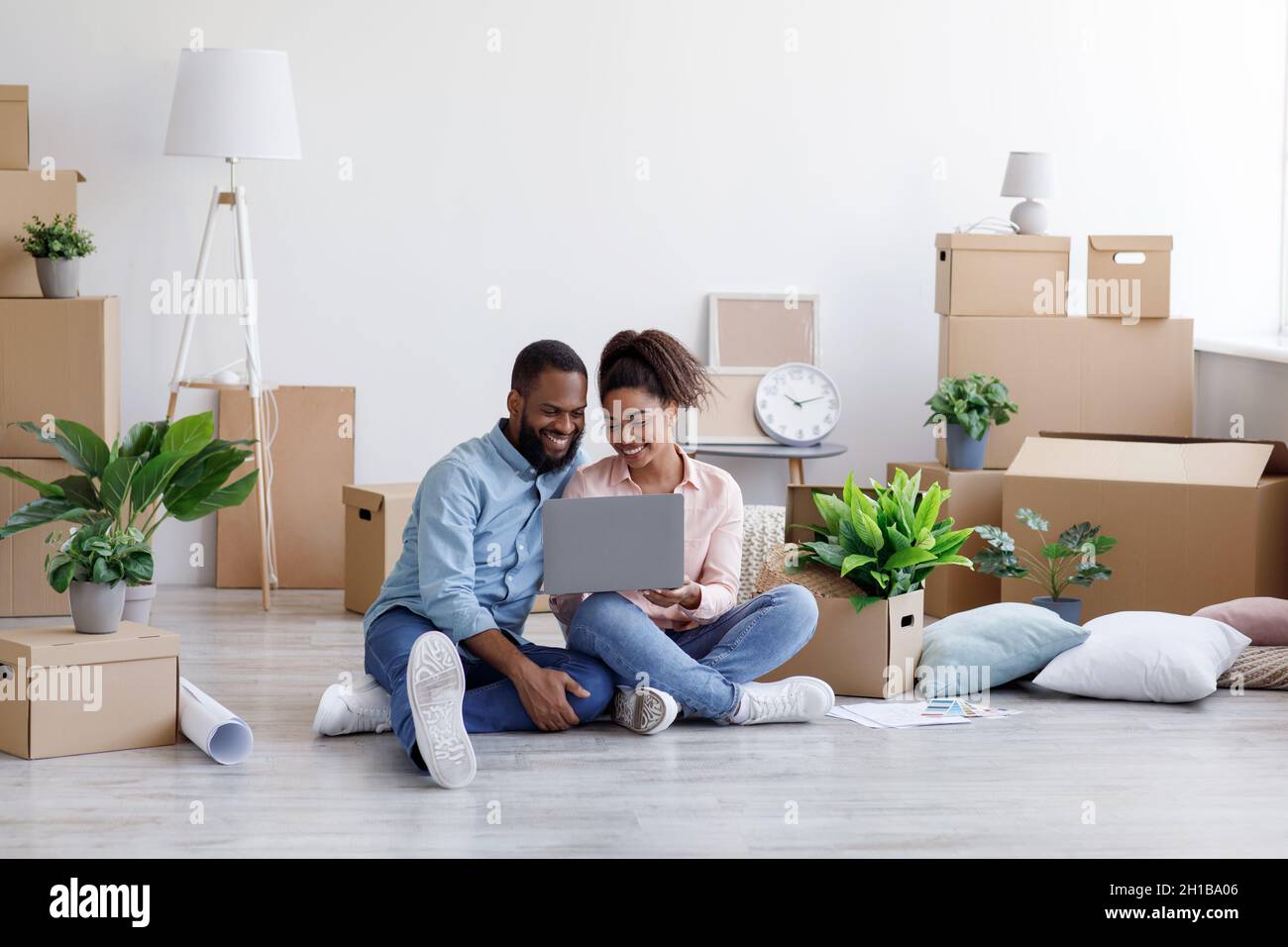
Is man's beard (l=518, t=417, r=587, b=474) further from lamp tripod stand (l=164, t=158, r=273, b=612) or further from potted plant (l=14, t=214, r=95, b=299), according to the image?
potted plant (l=14, t=214, r=95, b=299)

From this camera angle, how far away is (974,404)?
434 centimetres

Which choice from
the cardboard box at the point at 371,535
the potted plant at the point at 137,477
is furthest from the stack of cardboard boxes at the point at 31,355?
the potted plant at the point at 137,477

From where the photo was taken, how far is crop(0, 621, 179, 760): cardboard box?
272 cm

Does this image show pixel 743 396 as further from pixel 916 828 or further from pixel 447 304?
pixel 916 828

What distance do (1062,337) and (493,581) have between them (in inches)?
91.1

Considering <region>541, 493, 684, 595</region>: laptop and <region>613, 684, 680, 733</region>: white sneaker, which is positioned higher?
<region>541, 493, 684, 595</region>: laptop

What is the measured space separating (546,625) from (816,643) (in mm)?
1133

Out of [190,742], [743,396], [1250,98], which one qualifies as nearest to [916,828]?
[190,742]

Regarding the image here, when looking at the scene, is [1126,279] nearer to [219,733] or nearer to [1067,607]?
[1067,607]

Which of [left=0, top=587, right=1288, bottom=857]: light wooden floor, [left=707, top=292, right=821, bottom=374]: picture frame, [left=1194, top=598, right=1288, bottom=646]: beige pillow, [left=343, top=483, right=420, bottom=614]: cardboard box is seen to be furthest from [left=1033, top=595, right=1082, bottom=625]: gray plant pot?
[left=343, top=483, right=420, bottom=614]: cardboard box

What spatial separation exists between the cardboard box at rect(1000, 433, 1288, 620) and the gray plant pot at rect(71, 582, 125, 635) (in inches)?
89.3

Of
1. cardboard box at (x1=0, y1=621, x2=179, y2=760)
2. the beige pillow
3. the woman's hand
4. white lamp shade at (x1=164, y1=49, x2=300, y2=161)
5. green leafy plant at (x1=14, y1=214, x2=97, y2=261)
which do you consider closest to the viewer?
cardboard box at (x1=0, y1=621, x2=179, y2=760)

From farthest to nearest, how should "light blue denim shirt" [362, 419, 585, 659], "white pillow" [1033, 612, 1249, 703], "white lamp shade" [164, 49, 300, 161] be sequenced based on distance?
"white lamp shade" [164, 49, 300, 161]
"white pillow" [1033, 612, 1249, 703]
"light blue denim shirt" [362, 419, 585, 659]
